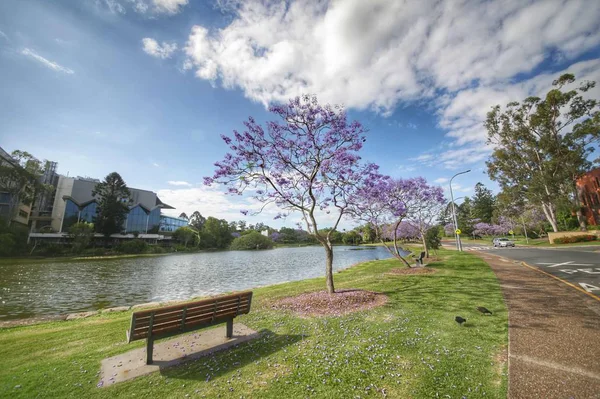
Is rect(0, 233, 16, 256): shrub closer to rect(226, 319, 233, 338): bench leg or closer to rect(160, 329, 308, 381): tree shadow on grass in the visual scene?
rect(226, 319, 233, 338): bench leg

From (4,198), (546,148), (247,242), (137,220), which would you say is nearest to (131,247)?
(4,198)

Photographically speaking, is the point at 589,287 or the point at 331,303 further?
the point at 589,287

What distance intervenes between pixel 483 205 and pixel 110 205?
106 m

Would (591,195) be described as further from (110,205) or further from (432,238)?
(110,205)

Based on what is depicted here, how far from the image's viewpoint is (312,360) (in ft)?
16.0

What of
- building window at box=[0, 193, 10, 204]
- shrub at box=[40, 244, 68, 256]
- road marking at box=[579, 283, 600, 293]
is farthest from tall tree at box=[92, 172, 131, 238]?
road marking at box=[579, 283, 600, 293]

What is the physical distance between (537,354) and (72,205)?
91.6 meters

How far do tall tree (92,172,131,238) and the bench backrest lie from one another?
66121mm

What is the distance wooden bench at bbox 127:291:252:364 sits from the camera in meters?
4.90

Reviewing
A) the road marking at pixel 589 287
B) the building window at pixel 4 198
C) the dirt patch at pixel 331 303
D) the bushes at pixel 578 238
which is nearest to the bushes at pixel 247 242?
the building window at pixel 4 198

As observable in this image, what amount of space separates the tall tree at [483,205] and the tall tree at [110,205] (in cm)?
10208

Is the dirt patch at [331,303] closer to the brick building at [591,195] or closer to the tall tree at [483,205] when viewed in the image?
the brick building at [591,195]

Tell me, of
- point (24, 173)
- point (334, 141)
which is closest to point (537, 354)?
point (334, 141)

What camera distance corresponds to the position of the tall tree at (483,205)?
76.5 m
